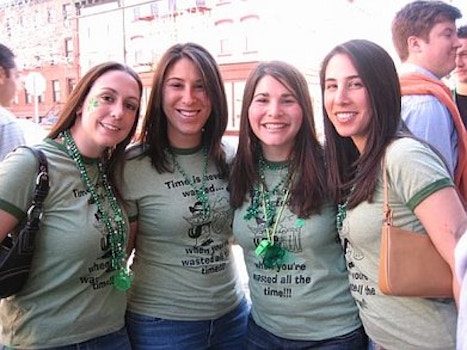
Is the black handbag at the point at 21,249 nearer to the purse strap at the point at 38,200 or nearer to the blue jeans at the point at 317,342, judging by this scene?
the purse strap at the point at 38,200

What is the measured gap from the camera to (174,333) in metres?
1.38

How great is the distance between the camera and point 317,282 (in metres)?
1.29

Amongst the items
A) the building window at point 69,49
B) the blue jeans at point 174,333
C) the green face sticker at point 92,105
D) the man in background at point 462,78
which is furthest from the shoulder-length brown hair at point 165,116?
the building window at point 69,49

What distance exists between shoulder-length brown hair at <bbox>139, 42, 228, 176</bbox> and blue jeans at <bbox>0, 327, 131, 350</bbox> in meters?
0.51

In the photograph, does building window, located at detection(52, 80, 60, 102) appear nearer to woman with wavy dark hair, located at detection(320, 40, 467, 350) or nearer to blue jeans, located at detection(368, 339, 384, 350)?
woman with wavy dark hair, located at detection(320, 40, 467, 350)

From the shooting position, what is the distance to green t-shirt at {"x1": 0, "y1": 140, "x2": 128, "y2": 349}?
115cm

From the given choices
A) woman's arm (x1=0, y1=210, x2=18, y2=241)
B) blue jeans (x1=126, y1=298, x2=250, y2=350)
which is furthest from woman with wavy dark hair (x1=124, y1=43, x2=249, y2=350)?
woman's arm (x1=0, y1=210, x2=18, y2=241)

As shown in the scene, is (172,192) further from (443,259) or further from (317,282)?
(443,259)

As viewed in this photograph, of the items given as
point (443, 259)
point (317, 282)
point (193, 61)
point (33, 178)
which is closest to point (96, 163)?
point (33, 178)

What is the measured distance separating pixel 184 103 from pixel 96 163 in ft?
1.12

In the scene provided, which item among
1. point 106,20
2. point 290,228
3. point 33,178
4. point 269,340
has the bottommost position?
point 269,340

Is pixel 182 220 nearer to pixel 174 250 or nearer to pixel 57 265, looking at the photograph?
pixel 174 250

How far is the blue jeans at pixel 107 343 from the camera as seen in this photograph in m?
1.22

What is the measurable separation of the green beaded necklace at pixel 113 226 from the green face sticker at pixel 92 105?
9 cm
